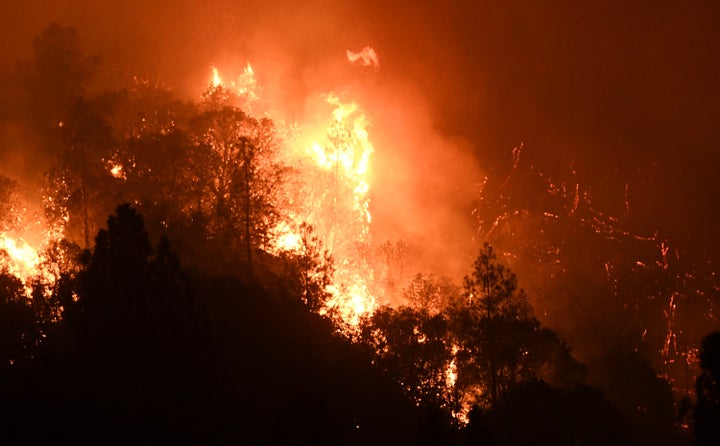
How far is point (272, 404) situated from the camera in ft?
125

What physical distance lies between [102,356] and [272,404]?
11.2 meters

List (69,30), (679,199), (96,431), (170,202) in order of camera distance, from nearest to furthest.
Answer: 1. (96,431)
2. (170,202)
3. (69,30)
4. (679,199)

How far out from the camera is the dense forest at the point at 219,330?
30.0 metres

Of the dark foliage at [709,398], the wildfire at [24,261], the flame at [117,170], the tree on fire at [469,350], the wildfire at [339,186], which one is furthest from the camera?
the wildfire at [339,186]

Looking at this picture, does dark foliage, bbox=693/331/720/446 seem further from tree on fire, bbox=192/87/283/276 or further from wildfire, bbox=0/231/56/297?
wildfire, bbox=0/231/56/297

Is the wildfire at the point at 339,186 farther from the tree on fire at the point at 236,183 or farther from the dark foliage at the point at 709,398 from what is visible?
the dark foliage at the point at 709,398

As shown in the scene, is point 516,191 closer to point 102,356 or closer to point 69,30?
point 69,30

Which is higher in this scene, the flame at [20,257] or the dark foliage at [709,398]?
the flame at [20,257]

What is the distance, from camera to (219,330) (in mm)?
42375

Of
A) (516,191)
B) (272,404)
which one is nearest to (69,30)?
(272,404)

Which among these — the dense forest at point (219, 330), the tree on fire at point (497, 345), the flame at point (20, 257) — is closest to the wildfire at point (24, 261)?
the flame at point (20, 257)

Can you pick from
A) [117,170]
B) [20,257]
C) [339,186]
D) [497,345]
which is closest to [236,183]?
[117,170]

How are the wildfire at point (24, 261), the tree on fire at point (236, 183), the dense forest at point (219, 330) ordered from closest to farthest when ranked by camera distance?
the dense forest at point (219, 330)
the wildfire at point (24, 261)
the tree on fire at point (236, 183)

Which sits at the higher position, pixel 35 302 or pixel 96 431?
pixel 35 302
